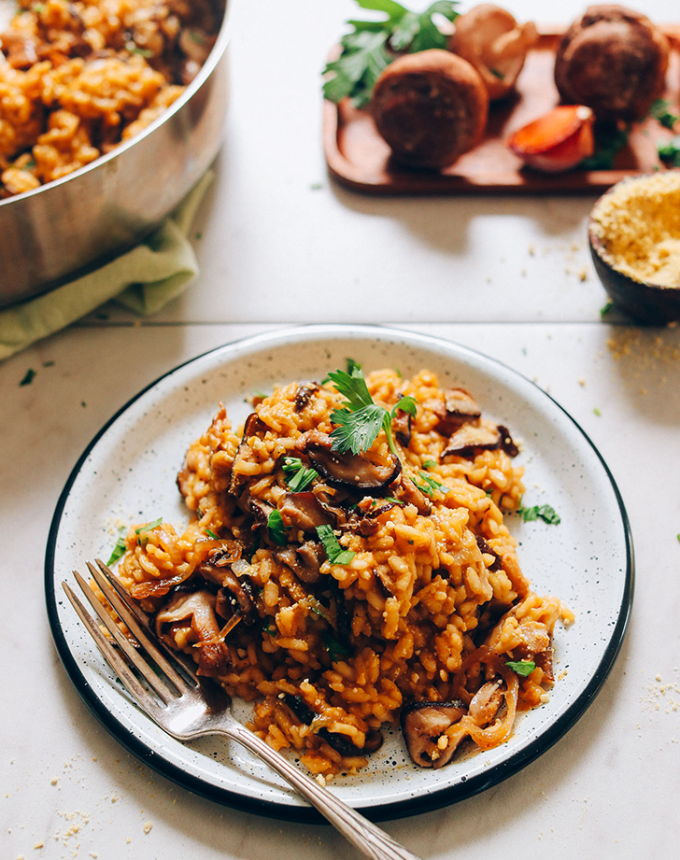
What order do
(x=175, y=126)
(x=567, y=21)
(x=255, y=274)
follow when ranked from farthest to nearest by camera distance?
(x=567, y=21), (x=255, y=274), (x=175, y=126)

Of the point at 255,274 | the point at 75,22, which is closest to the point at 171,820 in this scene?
the point at 255,274

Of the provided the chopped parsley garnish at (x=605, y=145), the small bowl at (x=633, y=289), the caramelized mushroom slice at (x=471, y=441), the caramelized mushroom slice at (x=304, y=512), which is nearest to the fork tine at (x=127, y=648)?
the caramelized mushroom slice at (x=304, y=512)

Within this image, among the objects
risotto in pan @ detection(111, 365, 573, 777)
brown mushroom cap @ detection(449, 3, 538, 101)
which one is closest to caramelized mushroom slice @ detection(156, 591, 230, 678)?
risotto in pan @ detection(111, 365, 573, 777)

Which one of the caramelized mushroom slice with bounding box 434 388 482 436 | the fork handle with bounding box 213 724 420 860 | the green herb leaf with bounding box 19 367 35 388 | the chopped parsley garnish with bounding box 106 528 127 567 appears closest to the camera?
the fork handle with bounding box 213 724 420 860

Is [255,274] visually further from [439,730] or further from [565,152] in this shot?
[439,730]

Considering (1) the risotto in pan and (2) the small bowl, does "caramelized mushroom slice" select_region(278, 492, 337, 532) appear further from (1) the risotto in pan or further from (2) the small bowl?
(2) the small bowl
